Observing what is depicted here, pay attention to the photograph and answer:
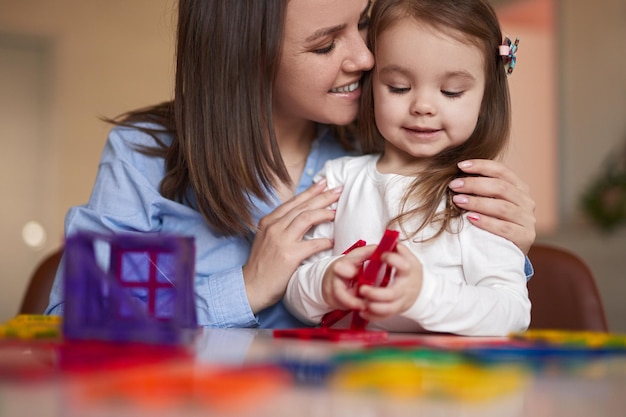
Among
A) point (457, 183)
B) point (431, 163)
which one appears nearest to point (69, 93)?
point (431, 163)

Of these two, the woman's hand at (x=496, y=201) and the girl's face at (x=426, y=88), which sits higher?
the girl's face at (x=426, y=88)

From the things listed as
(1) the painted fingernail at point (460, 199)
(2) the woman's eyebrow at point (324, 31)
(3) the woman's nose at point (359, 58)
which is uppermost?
(2) the woman's eyebrow at point (324, 31)

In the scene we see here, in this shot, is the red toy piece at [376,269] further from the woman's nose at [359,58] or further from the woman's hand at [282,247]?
the woman's nose at [359,58]

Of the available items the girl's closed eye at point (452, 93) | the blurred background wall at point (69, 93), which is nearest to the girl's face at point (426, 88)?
the girl's closed eye at point (452, 93)

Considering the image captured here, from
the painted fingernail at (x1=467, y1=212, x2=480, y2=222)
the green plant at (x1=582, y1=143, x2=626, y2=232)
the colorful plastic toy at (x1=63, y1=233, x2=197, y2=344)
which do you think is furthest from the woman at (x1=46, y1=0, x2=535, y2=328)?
the green plant at (x1=582, y1=143, x2=626, y2=232)

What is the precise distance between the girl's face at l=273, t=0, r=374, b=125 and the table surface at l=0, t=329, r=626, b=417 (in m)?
0.89

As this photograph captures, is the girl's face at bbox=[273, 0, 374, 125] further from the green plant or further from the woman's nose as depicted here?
the green plant

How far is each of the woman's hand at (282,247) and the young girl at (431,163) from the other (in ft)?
0.08

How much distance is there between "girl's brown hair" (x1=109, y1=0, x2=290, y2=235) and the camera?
1404 mm

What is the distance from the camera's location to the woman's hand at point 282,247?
1276 millimetres

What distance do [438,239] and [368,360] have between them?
656 mm

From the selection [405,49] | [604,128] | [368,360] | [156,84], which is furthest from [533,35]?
[368,360]

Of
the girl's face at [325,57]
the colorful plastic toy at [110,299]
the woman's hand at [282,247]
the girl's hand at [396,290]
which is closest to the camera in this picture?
the colorful plastic toy at [110,299]

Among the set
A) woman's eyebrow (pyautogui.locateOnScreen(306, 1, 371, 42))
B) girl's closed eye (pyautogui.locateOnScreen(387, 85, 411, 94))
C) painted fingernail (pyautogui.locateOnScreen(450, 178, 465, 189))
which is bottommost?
painted fingernail (pyautogui.locateOnScreen(450, 178, 465, 189))
